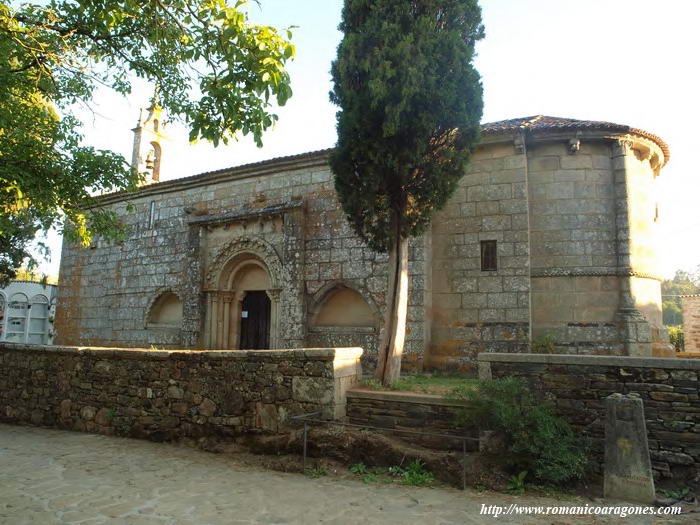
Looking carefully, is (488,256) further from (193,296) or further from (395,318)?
(193,296)

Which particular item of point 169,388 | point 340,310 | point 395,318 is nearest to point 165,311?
point 340,310

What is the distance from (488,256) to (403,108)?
12.6 ft

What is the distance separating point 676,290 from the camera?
4456 centimetres

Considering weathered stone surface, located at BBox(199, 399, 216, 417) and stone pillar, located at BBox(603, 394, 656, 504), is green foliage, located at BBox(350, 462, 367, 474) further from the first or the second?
stone pillar, located at BBox(603, 394, 656, 504)

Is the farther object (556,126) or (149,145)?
(149,145)

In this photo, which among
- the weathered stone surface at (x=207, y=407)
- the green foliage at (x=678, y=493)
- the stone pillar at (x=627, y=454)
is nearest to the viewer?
the stone pillar at (x=627, y=454)

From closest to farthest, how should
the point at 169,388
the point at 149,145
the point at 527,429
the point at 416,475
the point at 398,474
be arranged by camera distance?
the point at 527,429 → the point at 416,475 → the point at 398,474 → the point at 169,388 → the point at 149,145

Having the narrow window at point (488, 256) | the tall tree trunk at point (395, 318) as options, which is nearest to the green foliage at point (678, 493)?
the tall tree trunk at point (395, 318)

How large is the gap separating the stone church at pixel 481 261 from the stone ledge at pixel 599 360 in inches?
138

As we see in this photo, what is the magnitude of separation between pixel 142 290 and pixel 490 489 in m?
11.1

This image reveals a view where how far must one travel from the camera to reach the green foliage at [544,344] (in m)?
8.80

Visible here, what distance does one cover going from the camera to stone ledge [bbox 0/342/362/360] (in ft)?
20.4

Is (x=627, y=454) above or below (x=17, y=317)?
below

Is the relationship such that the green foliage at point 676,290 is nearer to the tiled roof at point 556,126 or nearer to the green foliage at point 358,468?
the tiled roof at point 556,126
